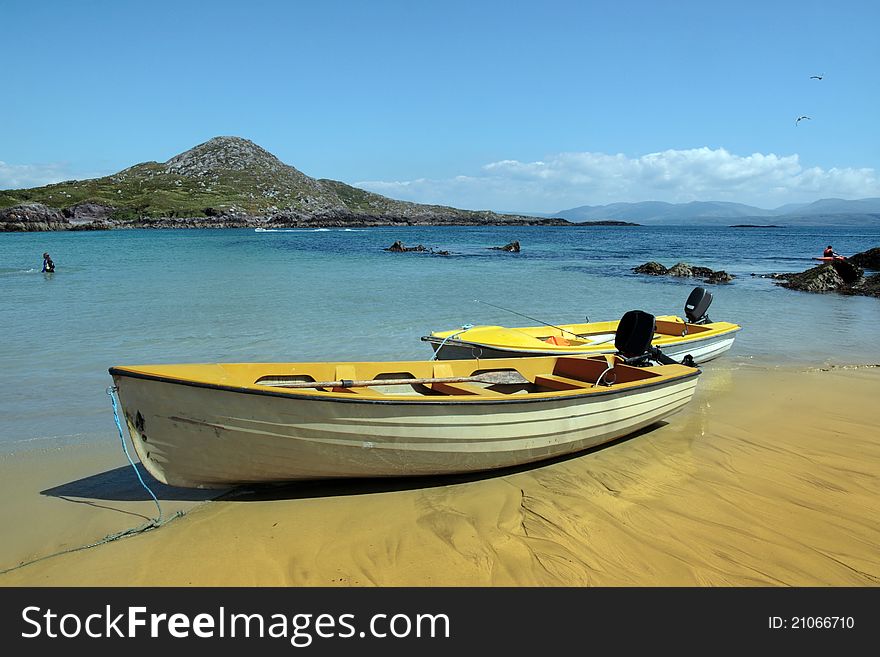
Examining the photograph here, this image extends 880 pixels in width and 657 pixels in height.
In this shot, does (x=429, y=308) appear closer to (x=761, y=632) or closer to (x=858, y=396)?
(x=858, y=396)

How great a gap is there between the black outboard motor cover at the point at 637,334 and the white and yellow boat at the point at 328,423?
1597 mm

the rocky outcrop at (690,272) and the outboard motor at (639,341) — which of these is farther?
the rocky outcrop at (690,272)

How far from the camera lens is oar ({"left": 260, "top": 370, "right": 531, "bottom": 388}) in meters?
6.09

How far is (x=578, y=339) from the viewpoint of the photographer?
11180 mm

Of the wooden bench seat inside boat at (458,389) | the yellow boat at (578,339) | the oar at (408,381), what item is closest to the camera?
the oar at (408,381)

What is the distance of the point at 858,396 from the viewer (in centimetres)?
947

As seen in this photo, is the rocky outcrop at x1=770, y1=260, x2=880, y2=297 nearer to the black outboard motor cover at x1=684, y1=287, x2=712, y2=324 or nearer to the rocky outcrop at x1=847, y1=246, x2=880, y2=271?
the rocky outcrop at x1=847, y1=246, x2=880, y2=271

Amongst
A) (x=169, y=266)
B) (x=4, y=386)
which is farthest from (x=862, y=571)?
(x=169, y=266)

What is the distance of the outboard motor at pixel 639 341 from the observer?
8602 millimetres

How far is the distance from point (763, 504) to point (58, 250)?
57.0 metres

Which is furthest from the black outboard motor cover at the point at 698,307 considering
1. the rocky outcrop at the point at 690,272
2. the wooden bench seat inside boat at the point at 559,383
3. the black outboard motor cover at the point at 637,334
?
the rocky outcrop at the point at 690,272

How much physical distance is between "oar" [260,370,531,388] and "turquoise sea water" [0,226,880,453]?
3.12m

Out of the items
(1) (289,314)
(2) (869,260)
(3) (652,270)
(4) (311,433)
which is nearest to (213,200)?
(3) (652,270)

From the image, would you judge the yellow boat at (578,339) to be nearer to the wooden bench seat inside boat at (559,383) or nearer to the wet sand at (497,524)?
the wooden bench seat inside boat at (559,383)
